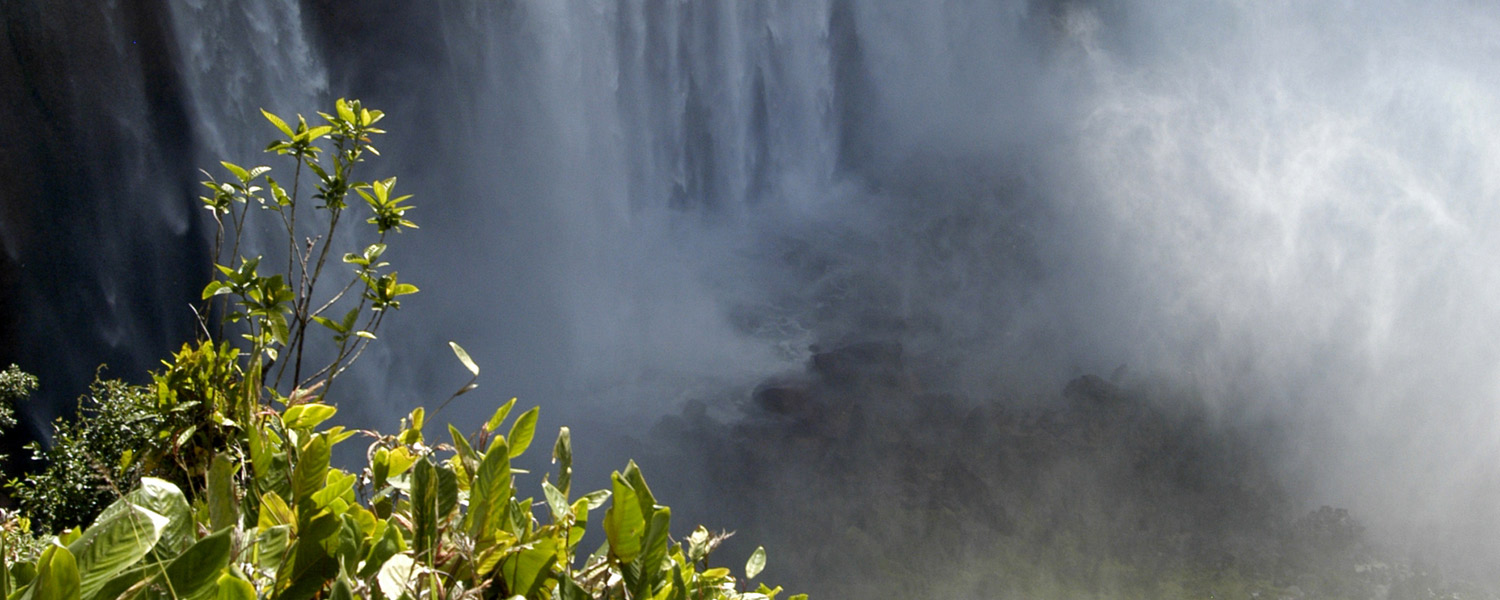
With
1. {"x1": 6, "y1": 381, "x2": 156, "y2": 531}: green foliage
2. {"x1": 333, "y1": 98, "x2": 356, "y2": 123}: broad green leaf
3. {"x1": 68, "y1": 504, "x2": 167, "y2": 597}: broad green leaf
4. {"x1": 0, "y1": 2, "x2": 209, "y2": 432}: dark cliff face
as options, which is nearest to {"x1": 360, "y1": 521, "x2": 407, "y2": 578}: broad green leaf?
{"x1": 68, "y1": 504, "x2": 167, "y2": 597}: broad green leaf

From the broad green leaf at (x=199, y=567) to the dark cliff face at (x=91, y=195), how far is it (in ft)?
26.1

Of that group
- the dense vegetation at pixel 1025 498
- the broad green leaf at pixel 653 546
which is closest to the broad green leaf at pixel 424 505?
the broad green leaf at pixel 653 546

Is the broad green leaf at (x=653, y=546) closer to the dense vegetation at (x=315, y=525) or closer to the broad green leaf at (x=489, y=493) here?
the dense vegetation at (x=315, y=525)

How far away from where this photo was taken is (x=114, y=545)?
2.20ft

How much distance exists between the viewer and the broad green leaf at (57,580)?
2.02ft

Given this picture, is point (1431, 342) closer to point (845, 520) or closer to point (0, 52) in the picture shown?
point (845, 520)

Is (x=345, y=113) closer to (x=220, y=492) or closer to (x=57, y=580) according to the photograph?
(x=220, y=492)

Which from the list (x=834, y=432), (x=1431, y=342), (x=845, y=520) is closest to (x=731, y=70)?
(x=834, y=432)

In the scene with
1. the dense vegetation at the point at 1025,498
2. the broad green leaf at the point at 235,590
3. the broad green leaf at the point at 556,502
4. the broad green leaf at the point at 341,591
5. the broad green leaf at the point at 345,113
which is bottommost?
the dense vegetation at the point at 1025,498

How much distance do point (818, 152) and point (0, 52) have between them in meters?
13.3

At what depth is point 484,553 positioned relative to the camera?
0.95m

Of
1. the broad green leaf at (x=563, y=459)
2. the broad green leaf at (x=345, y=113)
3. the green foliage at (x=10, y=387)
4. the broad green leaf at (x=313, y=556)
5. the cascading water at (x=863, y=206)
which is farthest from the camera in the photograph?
the cascading water at (x=863, y=206)

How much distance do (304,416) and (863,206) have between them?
55.0ft

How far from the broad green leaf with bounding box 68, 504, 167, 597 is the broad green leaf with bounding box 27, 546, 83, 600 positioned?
Result: 0.02m
